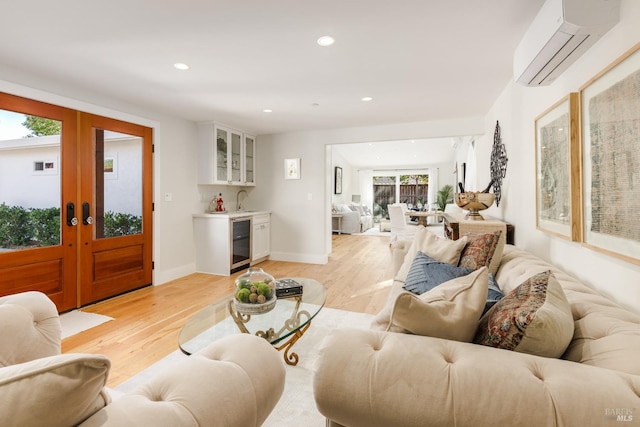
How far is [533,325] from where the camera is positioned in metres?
0.88

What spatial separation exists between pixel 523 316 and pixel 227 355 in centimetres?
87

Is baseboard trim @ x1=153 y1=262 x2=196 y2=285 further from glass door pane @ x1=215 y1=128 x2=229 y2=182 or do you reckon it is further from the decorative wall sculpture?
the decorative wall sculpture

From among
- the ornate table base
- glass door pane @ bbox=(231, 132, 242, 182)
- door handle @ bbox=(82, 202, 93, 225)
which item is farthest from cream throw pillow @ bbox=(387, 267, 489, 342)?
glass door pane @ bbox=(231, 132, 242, 182)

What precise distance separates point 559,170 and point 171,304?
358 cm

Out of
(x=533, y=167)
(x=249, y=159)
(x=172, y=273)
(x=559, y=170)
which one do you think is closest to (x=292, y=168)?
(x=249, y=159)

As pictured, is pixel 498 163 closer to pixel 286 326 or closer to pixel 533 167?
pixel 533 167

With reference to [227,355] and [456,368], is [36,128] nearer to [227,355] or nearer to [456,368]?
[227,355]

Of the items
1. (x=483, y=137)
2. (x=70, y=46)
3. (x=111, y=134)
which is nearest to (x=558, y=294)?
(x=70, y=46)

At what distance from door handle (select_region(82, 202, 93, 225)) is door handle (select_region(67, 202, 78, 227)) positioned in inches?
3.3

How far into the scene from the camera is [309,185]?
5371 millimetres

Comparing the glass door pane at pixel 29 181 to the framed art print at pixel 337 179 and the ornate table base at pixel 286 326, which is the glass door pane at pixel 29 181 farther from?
the framed art print at pixel 337 179

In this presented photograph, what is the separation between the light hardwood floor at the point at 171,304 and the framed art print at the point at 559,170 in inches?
69.8

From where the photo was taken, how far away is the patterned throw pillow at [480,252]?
77.0 inches

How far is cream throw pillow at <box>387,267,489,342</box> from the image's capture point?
964 millimetres
